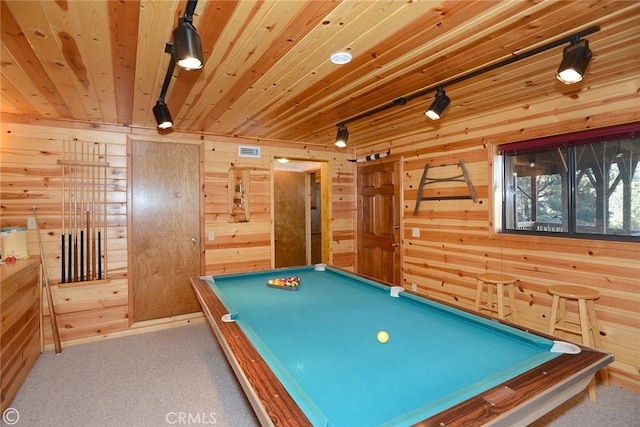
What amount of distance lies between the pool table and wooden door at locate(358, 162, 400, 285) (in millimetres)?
2126

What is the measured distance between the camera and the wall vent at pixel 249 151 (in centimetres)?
417

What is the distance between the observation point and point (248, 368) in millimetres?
1257

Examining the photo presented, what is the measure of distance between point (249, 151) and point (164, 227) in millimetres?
1438

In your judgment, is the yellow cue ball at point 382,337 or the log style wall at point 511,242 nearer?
the yellow cue ball at point 382,337

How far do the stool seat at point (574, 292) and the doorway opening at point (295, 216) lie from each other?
345 centimetres

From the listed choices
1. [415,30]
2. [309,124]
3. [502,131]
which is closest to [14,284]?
[309,124]

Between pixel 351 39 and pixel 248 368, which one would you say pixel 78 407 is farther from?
pixel 351 39

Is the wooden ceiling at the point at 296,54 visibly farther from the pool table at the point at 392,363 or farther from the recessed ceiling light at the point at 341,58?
the pool table at the point at 392,363

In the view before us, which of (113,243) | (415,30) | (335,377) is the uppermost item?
(415,30)

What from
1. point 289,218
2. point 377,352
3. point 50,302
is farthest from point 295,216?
point 377,352

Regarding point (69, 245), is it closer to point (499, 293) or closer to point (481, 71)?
point (481, 71)

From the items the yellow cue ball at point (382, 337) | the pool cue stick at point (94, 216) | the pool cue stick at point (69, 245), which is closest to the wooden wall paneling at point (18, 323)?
the pool cue stick at point (69, 245)

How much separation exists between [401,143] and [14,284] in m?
4.13

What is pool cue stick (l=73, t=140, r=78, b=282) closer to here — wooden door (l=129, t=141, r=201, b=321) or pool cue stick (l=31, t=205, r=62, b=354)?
pool cue stick (l=31, t=205, r=62, b=354)
